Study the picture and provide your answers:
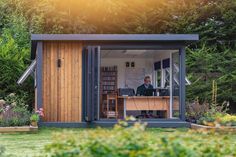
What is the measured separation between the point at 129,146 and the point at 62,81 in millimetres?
9904

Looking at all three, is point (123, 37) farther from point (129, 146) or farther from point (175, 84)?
point (129, 146)

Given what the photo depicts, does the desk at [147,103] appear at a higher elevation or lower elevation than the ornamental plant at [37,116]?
higher

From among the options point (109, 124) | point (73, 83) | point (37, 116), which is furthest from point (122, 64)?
point (37, 116)

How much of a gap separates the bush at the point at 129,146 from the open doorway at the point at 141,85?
9.78m

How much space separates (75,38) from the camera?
13.8m

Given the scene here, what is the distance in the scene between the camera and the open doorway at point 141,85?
14648mm

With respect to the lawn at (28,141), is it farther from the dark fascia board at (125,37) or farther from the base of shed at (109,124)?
the dark fascia board at (125,37)

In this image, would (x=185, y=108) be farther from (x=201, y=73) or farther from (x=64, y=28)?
(x=64, y=28)

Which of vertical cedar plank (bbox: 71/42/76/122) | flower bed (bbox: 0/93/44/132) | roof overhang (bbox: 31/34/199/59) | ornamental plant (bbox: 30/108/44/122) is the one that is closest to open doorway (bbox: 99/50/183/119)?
roof overhang (bbox: 31/34/199/59)

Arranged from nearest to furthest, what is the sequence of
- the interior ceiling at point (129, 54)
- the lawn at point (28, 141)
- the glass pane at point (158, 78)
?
the lawn at point (28, 141) → the glass pane at point (158, 78) → the interior ceiling at point (129, 54)

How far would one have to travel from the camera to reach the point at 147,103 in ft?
48.0

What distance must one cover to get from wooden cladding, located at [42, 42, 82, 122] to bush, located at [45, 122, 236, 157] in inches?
367

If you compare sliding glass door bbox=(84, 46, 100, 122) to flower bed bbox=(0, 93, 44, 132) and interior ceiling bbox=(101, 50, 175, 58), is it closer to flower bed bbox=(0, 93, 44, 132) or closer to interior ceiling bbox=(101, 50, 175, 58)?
flower bed bbox=(0, 93, 44, 132)

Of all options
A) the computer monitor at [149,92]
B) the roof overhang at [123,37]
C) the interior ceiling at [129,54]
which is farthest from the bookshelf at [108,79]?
the roof overhang at [123,37]
